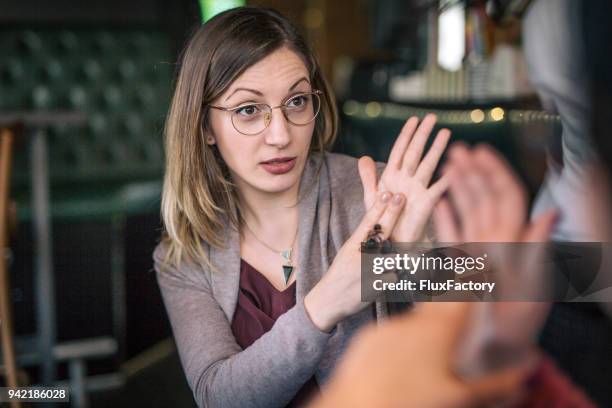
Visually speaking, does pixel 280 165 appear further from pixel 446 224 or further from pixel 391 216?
pixel 446 224

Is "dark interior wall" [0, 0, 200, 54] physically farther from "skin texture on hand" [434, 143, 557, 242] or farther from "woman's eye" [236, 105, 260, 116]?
"skin texture on hand" [434, 143, 557, 242]

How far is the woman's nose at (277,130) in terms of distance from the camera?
769 mm

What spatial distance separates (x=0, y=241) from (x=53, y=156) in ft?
6.85

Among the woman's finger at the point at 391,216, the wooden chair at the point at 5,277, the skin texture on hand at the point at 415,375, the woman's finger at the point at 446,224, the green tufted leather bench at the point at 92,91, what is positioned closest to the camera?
the skin texture on hand at the point at 415,375

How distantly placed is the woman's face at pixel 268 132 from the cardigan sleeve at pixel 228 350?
158 millimetres

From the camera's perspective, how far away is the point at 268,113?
2.52 feet

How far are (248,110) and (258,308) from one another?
23cm

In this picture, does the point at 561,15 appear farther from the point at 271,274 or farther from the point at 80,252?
the point at 80,252

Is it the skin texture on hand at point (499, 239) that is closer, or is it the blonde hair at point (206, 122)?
the skin texture on hand at point (499, 239)

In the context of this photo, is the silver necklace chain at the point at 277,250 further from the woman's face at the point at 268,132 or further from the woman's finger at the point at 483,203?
the woman's finger at the point at 483,203

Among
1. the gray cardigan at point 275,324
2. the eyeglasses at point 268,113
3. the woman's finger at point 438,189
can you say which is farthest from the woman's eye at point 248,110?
the woman's finger at point 438,189

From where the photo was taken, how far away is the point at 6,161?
139cm

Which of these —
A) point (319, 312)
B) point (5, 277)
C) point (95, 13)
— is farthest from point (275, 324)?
point (95, 13)

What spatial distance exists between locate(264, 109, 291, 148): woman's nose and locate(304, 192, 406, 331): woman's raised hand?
139mm
